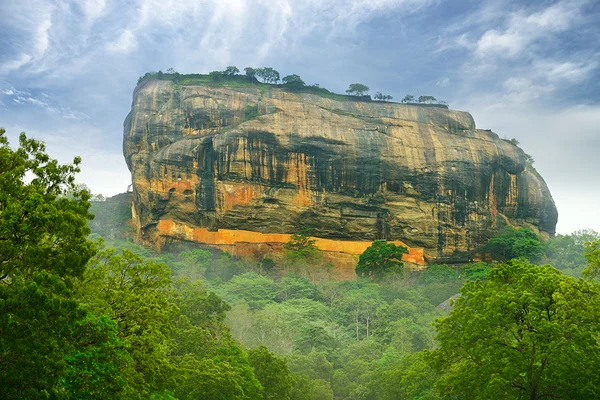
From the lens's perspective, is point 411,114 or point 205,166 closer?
point 205,166

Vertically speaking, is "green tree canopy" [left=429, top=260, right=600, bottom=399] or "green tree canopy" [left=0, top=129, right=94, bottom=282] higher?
"green tree canopy" [left=0, top=129, right=94, bottom=282]

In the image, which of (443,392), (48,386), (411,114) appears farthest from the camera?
(411,114)

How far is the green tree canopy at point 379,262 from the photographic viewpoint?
4691 centimetres

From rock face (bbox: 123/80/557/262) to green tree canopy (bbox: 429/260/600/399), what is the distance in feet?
123

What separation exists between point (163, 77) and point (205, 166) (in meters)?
14.3

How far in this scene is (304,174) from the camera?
50969 millimetres

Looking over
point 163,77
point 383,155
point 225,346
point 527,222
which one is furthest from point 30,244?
point 527,222

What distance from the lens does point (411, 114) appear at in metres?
57.4

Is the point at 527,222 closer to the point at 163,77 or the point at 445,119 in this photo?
the point at 445,119

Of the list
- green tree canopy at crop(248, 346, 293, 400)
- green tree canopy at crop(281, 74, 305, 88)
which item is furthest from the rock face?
green tree canopy at crop(248, 346, 293, 400)

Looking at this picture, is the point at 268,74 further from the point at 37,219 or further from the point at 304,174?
the point at 37,219

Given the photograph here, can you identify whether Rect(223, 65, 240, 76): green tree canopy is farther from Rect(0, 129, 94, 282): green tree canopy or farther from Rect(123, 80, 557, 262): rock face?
Rect(0, 129, 94, 282): green tree canopy

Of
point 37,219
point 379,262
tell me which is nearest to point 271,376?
point 37,219

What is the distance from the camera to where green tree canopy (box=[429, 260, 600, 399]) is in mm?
11500
